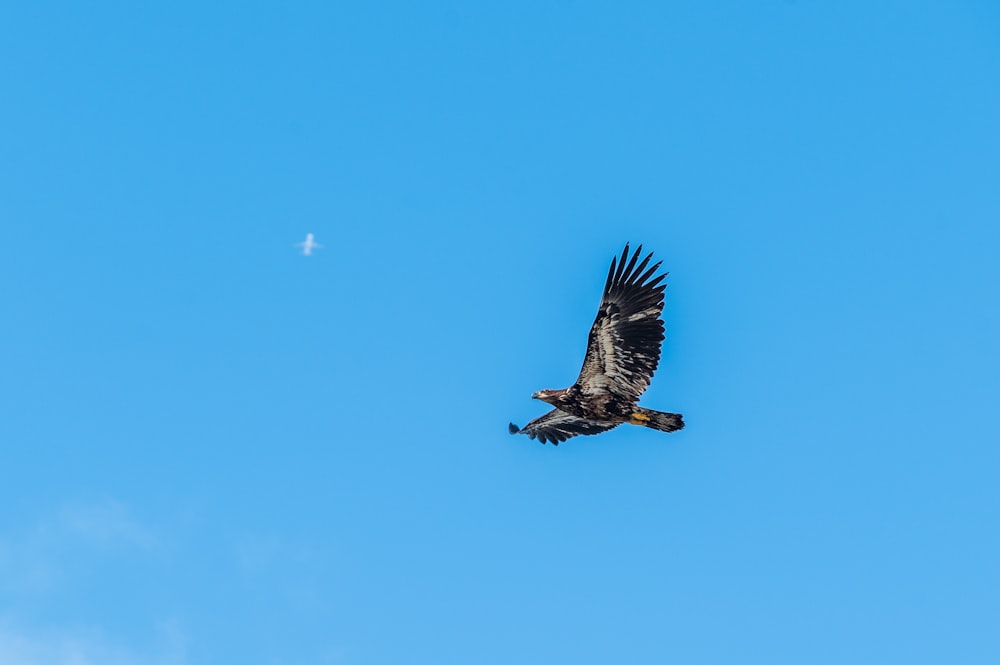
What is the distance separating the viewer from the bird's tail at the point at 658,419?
89.6ft

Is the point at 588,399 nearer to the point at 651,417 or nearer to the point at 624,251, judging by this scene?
the point at 651,417

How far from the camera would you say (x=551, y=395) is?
28.9 m

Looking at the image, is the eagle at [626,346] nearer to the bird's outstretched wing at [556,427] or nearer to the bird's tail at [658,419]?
the bird's tail at [658,419]

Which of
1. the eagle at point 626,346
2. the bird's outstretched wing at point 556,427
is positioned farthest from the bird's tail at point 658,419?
the bird's outstretched wing at point 556,427

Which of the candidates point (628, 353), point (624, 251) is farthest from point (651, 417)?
point (624, 251)

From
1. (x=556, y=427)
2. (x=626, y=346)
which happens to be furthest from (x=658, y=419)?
(x=556, y=427)

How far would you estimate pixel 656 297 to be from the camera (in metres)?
28.0

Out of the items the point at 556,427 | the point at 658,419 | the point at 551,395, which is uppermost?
the point at 556,427

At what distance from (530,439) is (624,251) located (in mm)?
6888

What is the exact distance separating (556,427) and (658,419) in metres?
4.90

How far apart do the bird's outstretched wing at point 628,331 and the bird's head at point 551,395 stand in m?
1.14

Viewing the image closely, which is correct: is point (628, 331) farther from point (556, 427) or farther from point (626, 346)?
point (556, 427)

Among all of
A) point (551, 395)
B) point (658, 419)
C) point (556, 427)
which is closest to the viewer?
point (658, 419)

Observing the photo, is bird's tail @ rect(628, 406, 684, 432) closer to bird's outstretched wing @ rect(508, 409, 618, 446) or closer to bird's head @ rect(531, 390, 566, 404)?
bird's head @ rect(531, 390, 566, 404)
